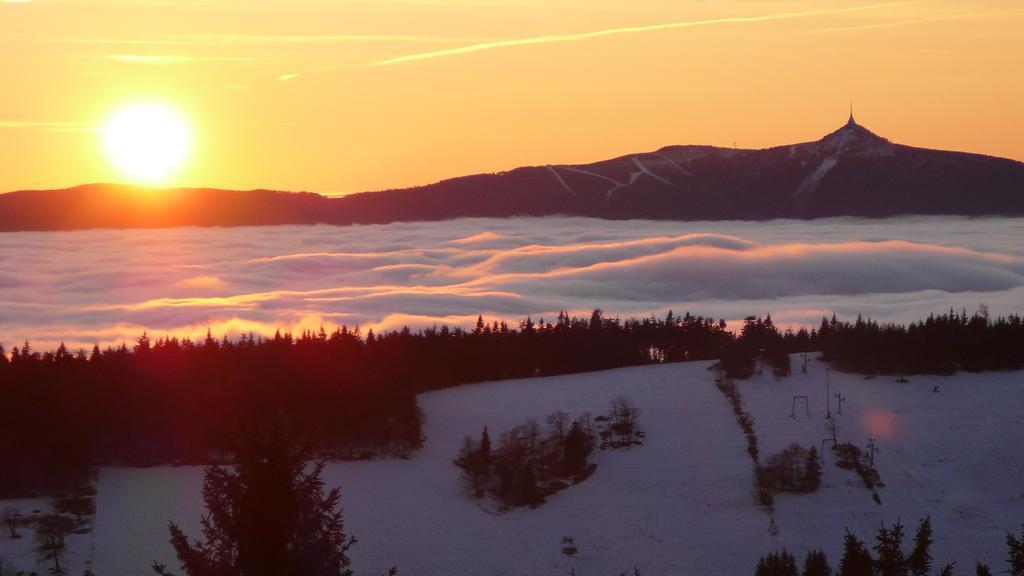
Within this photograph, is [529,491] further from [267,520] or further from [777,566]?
[267,520]

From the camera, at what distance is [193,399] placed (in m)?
88.8

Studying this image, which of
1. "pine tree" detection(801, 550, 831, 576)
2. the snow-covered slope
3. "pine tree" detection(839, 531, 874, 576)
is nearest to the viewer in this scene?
"pine tree" detection(839, 531, 874, 576)

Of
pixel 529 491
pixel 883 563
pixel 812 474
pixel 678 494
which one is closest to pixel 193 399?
pixel 529 491

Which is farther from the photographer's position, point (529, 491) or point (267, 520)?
point (529, 491)

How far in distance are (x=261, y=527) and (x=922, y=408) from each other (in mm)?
76192

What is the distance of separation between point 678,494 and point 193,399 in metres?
34.8

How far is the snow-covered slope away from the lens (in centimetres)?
6875

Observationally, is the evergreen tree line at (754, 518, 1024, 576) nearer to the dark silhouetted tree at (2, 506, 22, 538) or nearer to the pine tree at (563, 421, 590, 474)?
the pine tree at (563, 421, 590, 474)

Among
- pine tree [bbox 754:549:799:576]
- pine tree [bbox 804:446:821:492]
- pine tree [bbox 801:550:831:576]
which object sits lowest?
pine tree [bbox 754:549:799:576]

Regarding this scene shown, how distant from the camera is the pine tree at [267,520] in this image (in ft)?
73.4

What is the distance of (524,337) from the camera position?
115 meters

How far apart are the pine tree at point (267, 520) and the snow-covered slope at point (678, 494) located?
4533 cm

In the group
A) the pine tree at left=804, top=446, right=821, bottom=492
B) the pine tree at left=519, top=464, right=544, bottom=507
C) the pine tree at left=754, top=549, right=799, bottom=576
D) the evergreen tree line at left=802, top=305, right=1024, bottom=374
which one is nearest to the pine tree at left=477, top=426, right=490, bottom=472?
the pine tree at left=519, top=464, right=544, bottom=507

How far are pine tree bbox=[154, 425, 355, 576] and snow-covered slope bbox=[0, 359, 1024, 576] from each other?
45329 millimetres
